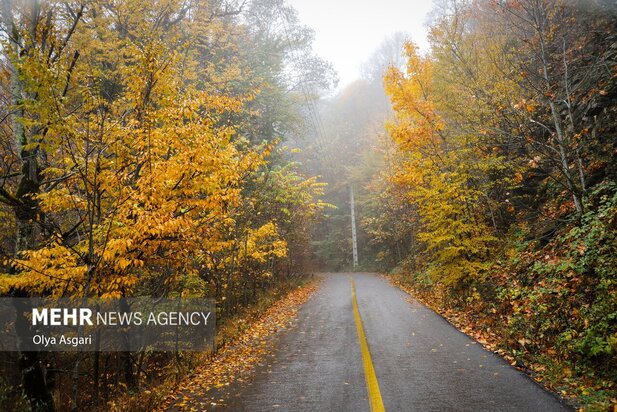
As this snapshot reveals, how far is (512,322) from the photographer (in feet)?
23.7

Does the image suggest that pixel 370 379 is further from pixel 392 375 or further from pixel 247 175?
pixel 247 175

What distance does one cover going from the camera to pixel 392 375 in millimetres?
5844

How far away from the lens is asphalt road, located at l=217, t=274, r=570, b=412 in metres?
4.79

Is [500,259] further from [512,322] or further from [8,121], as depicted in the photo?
[8,121]

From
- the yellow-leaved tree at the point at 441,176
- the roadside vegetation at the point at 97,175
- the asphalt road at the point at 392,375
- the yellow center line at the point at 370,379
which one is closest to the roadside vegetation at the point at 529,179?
the yellow-leaved tree at the point at 441,176

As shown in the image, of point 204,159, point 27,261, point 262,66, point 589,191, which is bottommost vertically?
point 27,261

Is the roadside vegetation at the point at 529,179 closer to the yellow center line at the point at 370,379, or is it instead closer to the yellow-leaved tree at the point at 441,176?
the yellow-leaved tree at the point at 441,176

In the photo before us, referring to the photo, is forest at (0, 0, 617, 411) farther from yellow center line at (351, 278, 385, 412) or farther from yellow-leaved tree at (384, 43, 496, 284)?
yellow center line at (351, 278, 385, 412)

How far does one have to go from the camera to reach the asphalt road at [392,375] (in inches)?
189

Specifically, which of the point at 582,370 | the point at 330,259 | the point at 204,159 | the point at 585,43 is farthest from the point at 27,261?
the point at 330,259

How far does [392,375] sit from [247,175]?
7.50 m

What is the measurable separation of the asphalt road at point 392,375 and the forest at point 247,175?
61 centimetres

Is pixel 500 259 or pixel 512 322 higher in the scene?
pixel 500 259

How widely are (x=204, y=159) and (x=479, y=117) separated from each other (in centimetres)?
959
